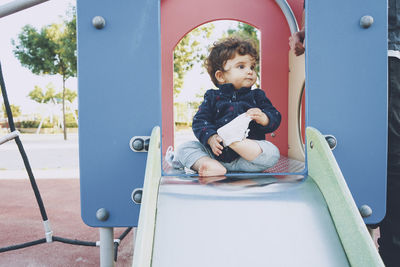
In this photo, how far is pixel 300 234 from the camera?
2.59ft

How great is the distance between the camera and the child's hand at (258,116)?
1244 mm

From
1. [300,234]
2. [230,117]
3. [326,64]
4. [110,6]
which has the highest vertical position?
[110,6]

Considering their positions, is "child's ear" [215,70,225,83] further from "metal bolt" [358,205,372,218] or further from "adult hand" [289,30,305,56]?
"metal bolt" [358,205,372,218]

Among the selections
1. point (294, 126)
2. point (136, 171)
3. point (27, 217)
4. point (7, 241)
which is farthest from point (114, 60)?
point (27, 217)

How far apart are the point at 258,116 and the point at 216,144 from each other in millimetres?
197

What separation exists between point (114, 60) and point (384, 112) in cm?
89

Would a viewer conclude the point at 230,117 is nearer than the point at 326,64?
No

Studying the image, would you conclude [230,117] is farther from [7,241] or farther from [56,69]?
[56,69]

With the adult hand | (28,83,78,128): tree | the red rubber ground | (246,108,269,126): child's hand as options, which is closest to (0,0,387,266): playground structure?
(246,108,269,126): child's hand

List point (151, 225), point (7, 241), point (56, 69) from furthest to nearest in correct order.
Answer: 1. point (56, 69)
2. point (7, 241)
3. point (151, 225)

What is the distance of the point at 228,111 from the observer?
1398 millimetres

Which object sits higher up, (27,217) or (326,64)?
(326,64)

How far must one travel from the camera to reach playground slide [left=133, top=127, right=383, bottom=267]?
732 millimetres

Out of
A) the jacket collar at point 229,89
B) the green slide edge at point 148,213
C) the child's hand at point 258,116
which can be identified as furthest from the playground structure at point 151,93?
the jacket collar at point 229,89
